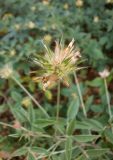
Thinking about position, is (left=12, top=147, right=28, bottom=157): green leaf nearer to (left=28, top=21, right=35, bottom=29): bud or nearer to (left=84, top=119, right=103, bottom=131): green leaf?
(left=84, top=119, right=103, bottom=131): green leaf

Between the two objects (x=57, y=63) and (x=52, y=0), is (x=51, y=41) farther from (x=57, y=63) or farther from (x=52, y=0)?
(x=57, y=63)

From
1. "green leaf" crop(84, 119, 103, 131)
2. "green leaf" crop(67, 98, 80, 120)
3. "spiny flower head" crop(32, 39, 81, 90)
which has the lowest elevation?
"spiny flower head" crop(32, 39, 81, 90)

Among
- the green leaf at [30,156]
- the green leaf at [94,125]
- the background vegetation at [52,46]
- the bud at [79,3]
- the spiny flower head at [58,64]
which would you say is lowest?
the green leaf at [30,156]

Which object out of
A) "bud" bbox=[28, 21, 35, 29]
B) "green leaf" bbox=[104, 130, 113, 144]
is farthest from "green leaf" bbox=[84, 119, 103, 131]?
"bud" bbox=[28, 21, 35, 29]

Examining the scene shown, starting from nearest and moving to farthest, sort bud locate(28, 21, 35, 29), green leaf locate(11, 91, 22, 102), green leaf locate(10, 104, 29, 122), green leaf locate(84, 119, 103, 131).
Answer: green leaf locate(84, 119, 103, 131)
green leaf locate(10, 104, 29, 122)
green leaf locate(11, 91, 22, 102)
bud locate(28, 21, 35, 29)

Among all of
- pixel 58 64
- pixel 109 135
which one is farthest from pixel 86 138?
pixel 58 64

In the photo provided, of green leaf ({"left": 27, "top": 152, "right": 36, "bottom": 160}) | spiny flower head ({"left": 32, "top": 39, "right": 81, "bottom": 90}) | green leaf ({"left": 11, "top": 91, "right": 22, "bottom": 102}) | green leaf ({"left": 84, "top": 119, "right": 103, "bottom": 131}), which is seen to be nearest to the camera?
spiny flower head ({"left": 32, "top": 39, "right": 81, "bottom": 90})

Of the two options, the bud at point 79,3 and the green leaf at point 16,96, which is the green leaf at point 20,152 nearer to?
the green leaf at point 16,96

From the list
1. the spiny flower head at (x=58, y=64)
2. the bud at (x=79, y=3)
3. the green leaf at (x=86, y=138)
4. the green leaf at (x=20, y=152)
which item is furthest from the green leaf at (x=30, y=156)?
the bud at (x=79, y=3)

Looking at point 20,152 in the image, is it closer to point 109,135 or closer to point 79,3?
point 109,135

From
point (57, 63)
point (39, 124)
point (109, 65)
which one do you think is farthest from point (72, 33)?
point (57, 63)

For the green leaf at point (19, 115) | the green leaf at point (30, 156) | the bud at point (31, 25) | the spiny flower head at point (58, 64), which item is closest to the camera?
the spiny flower head at point (58, 64)
